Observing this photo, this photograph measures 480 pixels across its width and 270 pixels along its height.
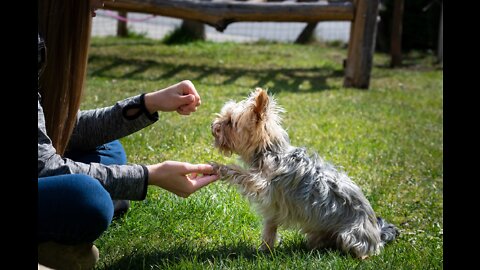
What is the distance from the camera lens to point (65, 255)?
3.19 meters

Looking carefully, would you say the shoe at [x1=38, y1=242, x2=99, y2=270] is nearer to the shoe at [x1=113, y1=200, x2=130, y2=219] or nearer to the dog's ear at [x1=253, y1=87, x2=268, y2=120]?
the shoe at [x1=113, y1=200, x2=130, y2=219]

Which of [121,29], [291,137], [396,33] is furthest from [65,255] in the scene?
[121,29]

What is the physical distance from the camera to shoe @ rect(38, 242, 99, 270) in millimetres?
3125

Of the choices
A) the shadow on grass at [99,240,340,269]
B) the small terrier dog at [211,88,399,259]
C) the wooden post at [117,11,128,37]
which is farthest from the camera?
the wooden post at [117,11,128,37]

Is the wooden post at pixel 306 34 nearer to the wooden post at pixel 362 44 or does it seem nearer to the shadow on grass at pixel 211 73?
the shadow on grass at pixel 211 73

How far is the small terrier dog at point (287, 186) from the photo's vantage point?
3.89 metres

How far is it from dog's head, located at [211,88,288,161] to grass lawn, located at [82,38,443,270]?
1.90ft

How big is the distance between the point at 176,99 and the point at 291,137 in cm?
338

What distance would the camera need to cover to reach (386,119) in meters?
8.91

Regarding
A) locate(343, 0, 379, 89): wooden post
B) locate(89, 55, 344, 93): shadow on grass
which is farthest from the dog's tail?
locate(343, 0, 379, 89): wooden post

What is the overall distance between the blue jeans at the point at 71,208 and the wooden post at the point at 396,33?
11.6m

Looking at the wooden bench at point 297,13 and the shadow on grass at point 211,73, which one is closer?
the shadow on grass at point 211,73


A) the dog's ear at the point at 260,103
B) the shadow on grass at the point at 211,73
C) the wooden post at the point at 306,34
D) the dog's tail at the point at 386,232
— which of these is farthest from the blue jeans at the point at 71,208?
the wooden post at the point at 306,34

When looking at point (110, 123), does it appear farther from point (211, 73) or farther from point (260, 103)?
point (211, 73)
